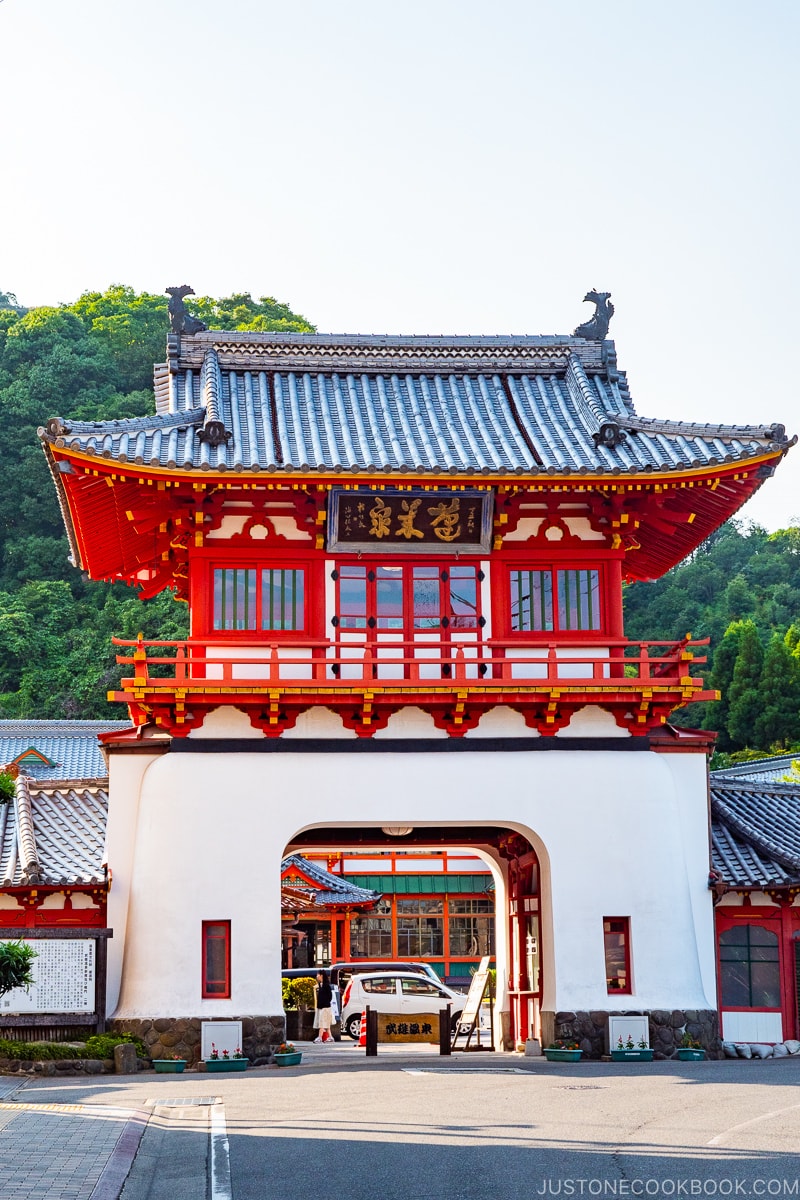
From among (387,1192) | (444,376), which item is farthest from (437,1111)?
(444,376)

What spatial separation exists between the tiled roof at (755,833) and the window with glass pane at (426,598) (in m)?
6.51

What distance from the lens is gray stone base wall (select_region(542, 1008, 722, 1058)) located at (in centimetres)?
2295

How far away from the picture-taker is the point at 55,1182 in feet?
35.9

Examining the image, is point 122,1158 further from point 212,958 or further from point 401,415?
point 401,415

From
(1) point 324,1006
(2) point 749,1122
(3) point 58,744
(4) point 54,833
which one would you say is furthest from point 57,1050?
(3) point 58,744

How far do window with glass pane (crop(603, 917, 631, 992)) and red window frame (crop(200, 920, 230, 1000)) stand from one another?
631cm

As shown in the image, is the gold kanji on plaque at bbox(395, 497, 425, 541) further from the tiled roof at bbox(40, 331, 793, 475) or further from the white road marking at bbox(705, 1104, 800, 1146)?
the white road marking at bbox(705, 1104, 800, 1146)

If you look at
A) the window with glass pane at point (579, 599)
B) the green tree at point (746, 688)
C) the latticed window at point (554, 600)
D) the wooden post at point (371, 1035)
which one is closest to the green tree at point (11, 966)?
the wooden post at point (371, 1035)

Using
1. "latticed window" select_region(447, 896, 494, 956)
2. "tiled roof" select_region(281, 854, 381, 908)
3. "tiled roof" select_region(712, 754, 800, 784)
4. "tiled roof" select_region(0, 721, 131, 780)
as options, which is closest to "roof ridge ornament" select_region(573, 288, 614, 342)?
"tiled roof" select_region(281, 854, 381, 908)

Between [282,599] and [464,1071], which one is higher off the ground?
[282,599]

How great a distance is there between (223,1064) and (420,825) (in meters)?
5.22

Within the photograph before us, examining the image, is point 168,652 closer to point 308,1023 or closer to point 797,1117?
point 308,1023

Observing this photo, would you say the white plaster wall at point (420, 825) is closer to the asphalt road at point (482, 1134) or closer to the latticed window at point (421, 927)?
the asphalt road at point (482, 1134)

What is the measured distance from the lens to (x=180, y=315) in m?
27.9
